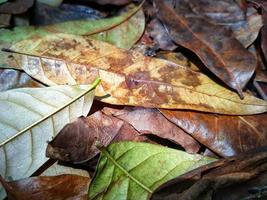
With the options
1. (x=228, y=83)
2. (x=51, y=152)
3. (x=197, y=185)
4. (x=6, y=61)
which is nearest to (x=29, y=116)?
(x=51, y=152)

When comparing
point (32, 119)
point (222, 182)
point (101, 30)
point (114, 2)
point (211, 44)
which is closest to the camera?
point (222, 182)

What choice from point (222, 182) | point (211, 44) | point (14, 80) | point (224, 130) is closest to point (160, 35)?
point (211, 44)

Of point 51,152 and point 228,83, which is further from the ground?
point 228,83

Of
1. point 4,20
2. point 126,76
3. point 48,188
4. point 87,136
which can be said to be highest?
point 4,20

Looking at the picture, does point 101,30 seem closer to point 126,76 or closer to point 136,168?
point 126,76

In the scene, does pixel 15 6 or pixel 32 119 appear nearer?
pixel 32 119

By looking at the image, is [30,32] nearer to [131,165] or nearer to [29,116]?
[29,116]

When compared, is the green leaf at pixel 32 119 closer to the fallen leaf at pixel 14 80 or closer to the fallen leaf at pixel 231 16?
the fallen leaf at pixel 14 80

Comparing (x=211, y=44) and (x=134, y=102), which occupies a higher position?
(x=211, y=44)
